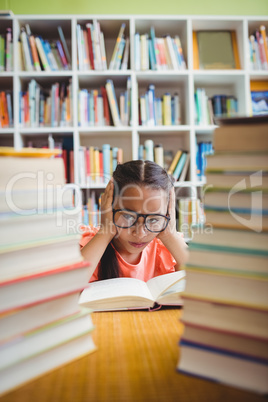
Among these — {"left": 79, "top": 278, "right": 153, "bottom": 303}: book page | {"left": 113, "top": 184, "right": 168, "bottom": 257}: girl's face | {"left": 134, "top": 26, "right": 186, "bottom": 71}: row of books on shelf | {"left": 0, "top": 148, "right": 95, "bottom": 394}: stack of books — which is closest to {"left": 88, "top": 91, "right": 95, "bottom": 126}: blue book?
{"left": 134, "top": 26, "right": 186, "bottom": 71}: row of books on shelf

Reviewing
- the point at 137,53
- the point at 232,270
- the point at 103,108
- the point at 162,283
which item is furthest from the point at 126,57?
the point at 232,270

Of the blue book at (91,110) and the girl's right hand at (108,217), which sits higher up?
the blue book at (91,110)

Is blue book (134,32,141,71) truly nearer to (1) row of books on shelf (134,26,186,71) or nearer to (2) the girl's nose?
(1) row of books on shelf (134,26,186,71)

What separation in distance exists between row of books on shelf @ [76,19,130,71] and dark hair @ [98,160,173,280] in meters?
1.31

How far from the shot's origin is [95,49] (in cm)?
239

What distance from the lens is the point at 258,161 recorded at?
432mm

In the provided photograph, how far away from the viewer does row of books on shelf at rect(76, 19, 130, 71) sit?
7.86 ft

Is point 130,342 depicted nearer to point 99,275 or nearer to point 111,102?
point 99,275

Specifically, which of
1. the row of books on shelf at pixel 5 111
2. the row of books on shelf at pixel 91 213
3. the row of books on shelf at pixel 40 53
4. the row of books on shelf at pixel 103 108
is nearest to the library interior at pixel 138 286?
the row of books on shelf at pixel 91 213

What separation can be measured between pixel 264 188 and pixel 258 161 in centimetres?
4

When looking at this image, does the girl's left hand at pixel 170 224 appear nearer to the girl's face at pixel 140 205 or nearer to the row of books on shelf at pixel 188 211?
the girl's face at pixel 140 205

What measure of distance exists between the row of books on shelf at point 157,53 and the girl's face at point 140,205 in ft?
4.81

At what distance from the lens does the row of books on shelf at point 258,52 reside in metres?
2.53

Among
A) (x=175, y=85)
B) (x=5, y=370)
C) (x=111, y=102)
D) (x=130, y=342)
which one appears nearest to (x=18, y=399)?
(x=5, y=370)
